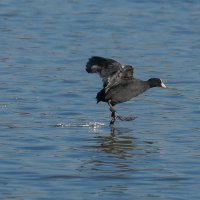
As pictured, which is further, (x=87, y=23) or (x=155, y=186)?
(x=87, y=23)

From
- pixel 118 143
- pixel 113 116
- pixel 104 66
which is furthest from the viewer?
pixel 113 116

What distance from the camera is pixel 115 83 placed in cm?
1336

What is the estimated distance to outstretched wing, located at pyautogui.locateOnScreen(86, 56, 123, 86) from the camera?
12.8 metres

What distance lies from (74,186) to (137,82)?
401cm

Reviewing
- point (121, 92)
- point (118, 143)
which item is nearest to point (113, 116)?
point (121, 92)

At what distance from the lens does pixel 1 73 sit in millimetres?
16906

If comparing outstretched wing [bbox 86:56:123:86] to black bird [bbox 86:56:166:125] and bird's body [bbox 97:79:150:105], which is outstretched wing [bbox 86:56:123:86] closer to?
black bird [bbox 86:56:166:125]

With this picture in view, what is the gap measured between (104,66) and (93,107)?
1.86 metres

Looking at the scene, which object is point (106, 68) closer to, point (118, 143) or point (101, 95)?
point (101, 95)

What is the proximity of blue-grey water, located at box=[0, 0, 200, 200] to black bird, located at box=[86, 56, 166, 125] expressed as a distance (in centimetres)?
33

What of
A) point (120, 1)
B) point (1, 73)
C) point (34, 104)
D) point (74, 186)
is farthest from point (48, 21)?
point (74, 186)

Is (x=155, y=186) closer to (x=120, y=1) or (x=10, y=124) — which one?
(x=10, y=124)

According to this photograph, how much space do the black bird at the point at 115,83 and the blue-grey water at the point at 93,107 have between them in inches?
12.9

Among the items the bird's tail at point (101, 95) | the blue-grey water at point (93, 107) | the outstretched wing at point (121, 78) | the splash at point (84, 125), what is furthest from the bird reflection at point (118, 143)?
the outstretched wing at point (121, 78)
